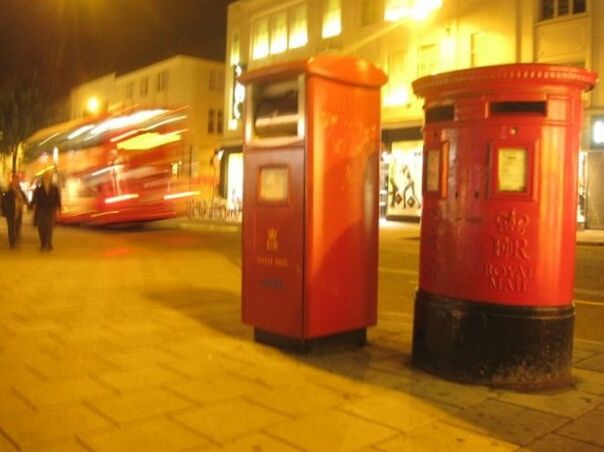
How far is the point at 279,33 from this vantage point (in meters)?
36.1

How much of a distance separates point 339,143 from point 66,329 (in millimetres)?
3275

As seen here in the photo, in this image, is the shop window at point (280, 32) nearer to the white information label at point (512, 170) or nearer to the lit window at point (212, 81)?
the lit window at point (212, 81)

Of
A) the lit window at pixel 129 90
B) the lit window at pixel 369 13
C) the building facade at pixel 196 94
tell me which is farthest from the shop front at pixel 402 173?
the lit window at pixel 129 90

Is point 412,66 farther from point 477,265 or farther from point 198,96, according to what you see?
point 477,265

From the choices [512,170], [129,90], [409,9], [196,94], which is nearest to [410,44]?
[409,9]

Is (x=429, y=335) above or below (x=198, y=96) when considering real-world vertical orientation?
→ below

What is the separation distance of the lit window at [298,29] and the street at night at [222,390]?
27.4 m

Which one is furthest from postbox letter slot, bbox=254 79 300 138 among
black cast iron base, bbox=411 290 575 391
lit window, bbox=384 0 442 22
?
lit window, bbox=384 0 442 22

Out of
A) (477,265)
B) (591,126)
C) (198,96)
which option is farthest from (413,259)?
(198,96)

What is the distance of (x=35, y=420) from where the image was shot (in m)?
4.32

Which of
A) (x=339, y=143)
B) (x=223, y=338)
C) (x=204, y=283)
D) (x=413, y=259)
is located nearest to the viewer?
(x=339, y=143)

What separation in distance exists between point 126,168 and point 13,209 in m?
5.75

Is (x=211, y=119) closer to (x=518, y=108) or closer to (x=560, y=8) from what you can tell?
(x=560, y=8)

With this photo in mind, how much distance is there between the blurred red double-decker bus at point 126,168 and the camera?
70.6ft
